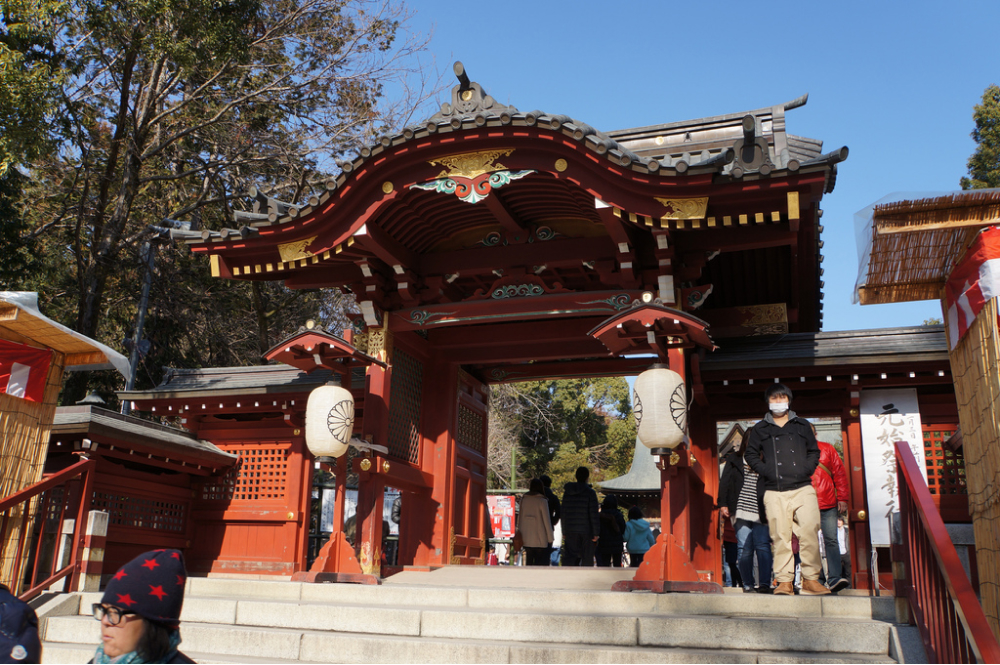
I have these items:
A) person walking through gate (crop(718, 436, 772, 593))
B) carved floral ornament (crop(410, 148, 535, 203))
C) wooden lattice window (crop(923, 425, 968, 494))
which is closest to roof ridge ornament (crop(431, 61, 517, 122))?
carved floral ornament (crop(410, 148, 535, 203))

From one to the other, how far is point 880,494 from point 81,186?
54.4 feet

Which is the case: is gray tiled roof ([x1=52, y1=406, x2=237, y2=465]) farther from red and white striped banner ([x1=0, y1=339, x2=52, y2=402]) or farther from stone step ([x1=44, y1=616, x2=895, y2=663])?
stone step ([x1=44, y1=616, x2=895, y2=663])

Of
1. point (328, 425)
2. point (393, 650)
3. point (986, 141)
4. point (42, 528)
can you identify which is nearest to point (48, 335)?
point (42, 528)

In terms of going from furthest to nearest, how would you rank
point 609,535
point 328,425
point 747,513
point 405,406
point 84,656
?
point 609,535
point 405,406
point 328,425
point 747,513
point 84,656

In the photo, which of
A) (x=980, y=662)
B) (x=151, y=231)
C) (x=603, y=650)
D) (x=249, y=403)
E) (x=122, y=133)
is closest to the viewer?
(x=980, y=662)

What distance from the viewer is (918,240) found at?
13.8 ft

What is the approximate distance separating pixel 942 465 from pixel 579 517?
4116 millimetres

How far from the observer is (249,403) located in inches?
390

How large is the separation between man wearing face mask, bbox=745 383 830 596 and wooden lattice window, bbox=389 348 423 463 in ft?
13.2

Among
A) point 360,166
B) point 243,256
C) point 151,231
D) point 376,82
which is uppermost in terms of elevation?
point 376,82

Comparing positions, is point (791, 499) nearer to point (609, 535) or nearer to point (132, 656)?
point (132, 656)

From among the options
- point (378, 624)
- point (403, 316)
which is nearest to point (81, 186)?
point (403, 316)

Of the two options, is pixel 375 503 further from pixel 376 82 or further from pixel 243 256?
pixel 376 82

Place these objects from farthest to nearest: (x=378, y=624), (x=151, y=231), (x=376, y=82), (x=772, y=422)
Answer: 1. (x=376, y=82)
2. (x=151, y=231)
3. (x=772, y=422)
4. (x=378, y=624)
